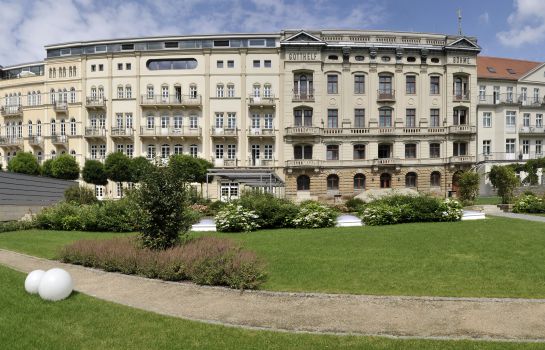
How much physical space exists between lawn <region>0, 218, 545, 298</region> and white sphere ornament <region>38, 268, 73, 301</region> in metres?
4.25

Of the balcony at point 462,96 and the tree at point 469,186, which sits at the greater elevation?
the balcony at point 462,96

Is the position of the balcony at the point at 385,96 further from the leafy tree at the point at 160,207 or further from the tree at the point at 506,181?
the leafy tree at the point at 160,207

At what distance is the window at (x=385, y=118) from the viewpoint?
1807 inches

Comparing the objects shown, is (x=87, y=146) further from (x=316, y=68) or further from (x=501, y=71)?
(x=501, y=71)

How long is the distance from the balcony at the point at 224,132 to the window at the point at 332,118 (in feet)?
37.9

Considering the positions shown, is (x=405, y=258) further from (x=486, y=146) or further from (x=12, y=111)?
(x=12, y=111)

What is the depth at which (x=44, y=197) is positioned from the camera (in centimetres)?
2862

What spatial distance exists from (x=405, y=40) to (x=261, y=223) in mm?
37316

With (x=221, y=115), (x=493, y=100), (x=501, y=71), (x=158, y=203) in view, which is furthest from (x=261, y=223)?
(x=501, y=71)

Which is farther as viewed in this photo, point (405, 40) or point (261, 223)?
point (405, 40)

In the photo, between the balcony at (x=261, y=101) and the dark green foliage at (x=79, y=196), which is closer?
the dark green foliage at (x=79, y=196)

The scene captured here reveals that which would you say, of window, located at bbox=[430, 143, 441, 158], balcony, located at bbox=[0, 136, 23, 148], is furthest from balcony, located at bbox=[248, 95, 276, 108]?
balcony, located at bbox=[0, 136, 23, 148]

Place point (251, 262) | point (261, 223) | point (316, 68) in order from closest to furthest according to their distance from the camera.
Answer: point (251, 262)
point (261, 223)
point (316, 68)

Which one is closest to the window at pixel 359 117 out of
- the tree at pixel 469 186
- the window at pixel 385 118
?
the window at pixel 385 118
